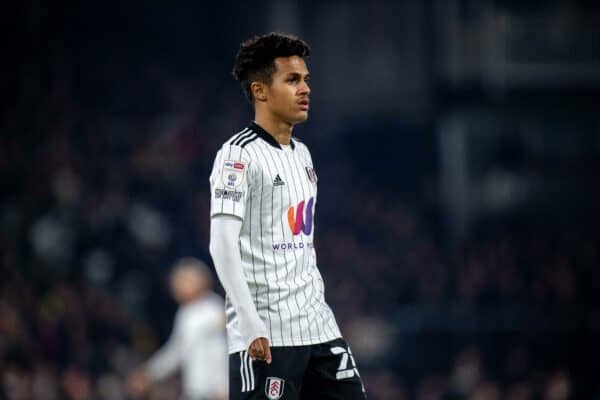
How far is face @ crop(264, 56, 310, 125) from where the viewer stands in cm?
482

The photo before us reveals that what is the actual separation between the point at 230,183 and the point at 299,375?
30.5 inches

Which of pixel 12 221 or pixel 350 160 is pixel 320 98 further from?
pixel 12 221

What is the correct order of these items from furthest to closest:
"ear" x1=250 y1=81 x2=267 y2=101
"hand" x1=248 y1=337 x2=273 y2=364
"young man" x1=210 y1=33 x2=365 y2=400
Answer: "ear" x1=250 y1=81 x2=267 y2=101
"young man" x1=210 y1=33 x2=365 y2=400
"hand" x1=248 y1=337 x2=273 y2=364

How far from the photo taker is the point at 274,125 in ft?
16.0

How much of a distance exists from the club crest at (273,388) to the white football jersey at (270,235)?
5.6 inches

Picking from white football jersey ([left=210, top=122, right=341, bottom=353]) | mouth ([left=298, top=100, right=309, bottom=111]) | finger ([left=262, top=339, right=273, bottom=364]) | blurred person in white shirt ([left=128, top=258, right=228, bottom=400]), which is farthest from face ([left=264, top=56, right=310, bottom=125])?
blurred person in white shirt ([left=128, top=258, right=228, bottom=400])

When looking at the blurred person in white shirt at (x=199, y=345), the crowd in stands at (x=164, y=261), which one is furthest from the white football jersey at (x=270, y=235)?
the crowd in stands at (x=164, y=261)

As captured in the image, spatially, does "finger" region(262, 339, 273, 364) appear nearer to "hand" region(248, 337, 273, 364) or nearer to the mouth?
"hand" region(248, 337, 273, 364)

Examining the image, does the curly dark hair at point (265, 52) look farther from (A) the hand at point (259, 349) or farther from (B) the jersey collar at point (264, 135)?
(A) the hand at point (259, 349)

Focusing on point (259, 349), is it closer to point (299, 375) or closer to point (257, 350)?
point (257, 350)

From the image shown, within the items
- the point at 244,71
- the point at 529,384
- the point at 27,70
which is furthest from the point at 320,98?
the point at 244,71

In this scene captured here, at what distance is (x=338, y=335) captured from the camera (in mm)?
4863

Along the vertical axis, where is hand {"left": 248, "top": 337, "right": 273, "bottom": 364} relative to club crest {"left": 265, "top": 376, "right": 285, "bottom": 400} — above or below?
above

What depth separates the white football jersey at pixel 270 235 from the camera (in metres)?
4.66
